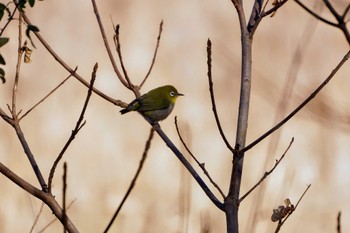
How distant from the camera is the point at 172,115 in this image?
1004 cm

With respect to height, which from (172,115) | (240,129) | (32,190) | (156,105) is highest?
(172,115)

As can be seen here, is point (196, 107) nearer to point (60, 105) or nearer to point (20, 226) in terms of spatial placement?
point (60, 105)

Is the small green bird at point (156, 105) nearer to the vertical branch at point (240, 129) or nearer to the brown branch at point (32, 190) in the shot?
the vertical branch at point (240, 129)

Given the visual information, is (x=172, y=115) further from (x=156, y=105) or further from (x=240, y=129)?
(x=240, y=129)

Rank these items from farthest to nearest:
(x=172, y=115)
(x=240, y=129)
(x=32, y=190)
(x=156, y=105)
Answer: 1. (x=172, y=115)
2. (x=156, y=105)
3. (x=240, y=129)
4. (x=32, y=190)

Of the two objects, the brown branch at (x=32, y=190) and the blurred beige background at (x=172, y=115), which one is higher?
the blurred beige background at (x=172, y=115)

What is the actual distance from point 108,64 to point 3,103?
5.02ft

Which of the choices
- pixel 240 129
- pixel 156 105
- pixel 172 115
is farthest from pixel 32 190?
pixel 172 115

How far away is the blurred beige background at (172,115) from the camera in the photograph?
985 cm

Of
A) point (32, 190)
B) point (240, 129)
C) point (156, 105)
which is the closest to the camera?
point (32, 190)

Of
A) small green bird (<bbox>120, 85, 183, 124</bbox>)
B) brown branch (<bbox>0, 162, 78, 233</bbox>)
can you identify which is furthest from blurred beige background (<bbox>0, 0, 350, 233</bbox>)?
brown branch (<bbox>0, 162, 78, 233</bbox>)

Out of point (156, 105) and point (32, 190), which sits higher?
point (156, 105)

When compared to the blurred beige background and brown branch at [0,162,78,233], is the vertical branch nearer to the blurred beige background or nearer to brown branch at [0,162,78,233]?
brown branch at [0,162,78,233]

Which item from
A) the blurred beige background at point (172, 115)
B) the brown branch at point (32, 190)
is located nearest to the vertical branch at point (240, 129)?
the brown branch at point (32, 190)
